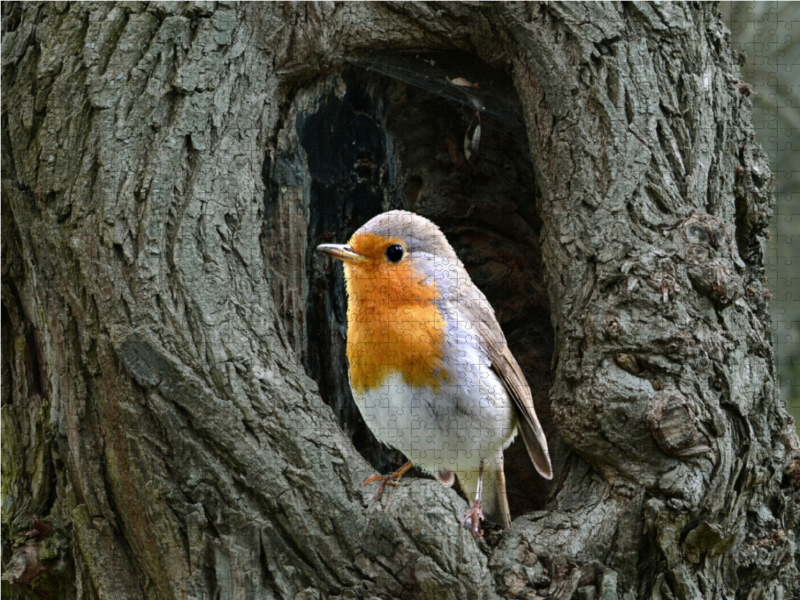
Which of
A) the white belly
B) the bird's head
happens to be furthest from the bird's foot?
the bird's head

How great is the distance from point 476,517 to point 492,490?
57 centimetres

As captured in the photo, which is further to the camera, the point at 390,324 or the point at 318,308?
the point at 318,308

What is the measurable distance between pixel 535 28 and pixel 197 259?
7.11 feet

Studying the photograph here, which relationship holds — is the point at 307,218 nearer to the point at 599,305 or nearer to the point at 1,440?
the point at 599,305

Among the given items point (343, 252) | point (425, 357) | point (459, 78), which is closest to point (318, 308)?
point (343, 252)

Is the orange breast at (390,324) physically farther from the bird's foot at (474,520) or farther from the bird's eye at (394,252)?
the bird's foot at (474,520)

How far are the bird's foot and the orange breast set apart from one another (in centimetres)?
63

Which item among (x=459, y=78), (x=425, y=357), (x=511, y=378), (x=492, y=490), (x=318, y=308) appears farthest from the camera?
(x=459, y=78)

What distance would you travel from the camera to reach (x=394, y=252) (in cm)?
411

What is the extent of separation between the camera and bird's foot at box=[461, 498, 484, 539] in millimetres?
3474

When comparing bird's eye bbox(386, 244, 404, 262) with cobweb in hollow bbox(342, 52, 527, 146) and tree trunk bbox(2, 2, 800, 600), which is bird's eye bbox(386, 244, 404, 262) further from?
cobweb in hollow bbox(342, 52, 527, 146)

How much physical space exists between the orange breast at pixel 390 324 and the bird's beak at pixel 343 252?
0.04m

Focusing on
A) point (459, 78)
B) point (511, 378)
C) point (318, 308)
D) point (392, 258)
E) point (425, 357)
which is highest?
point (459, 78)

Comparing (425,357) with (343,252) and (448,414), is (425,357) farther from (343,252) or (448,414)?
(343,252)
